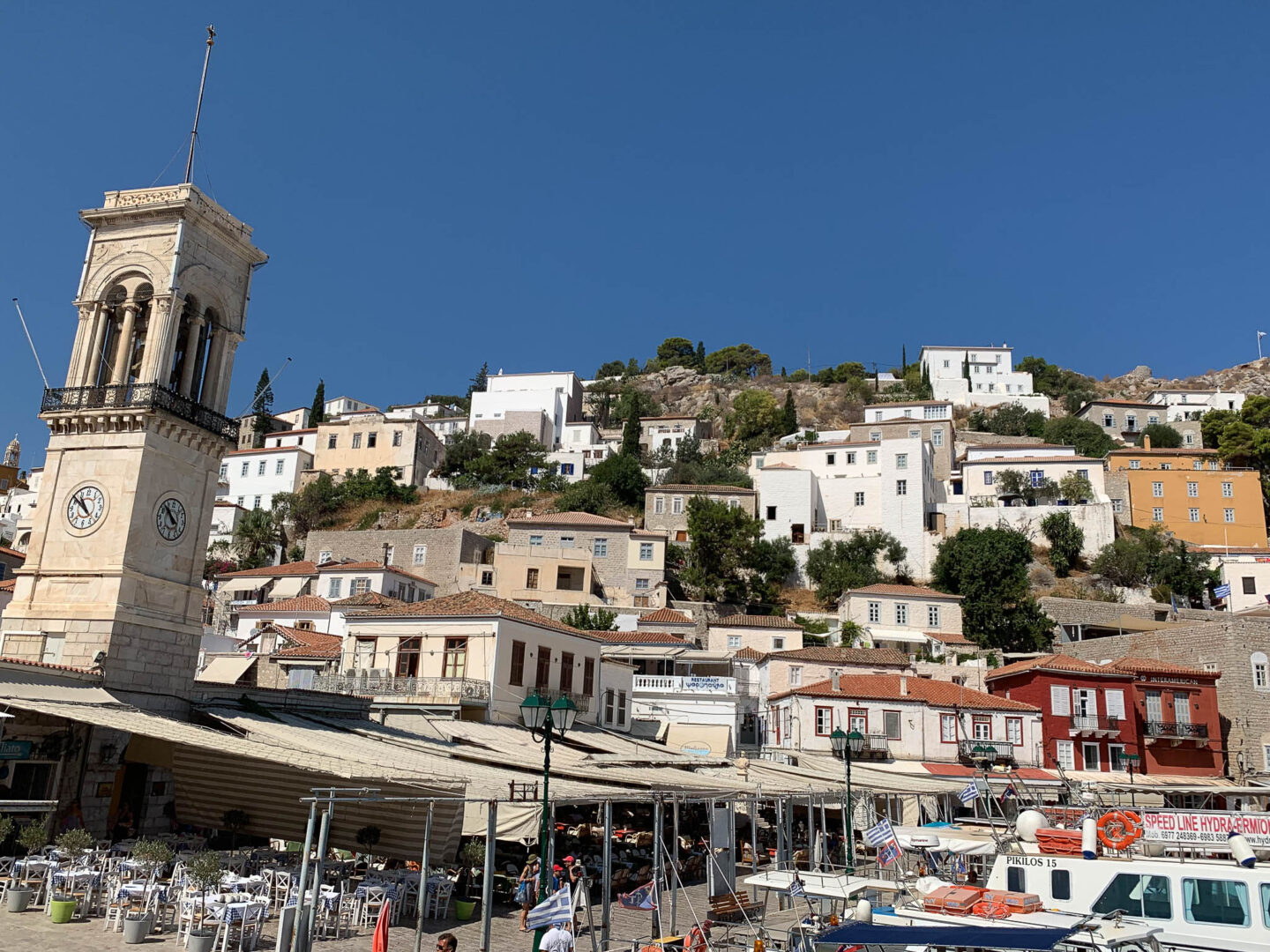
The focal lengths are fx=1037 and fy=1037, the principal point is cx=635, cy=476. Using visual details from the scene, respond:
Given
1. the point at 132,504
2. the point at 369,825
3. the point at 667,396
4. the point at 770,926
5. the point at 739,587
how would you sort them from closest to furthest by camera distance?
the point at 770,926
the point at 369,825
the point at 132,504
the point at 739,587
the point at 667,396

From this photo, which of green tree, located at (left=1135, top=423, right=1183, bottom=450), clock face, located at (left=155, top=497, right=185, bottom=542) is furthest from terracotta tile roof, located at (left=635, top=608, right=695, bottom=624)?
green tree, located at (left=1135, top=423, right=1183, bottom=450)

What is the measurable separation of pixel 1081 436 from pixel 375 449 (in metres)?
54.0

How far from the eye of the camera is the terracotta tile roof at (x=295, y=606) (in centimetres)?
4719

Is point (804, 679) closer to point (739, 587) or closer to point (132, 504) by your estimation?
point (739, 587)

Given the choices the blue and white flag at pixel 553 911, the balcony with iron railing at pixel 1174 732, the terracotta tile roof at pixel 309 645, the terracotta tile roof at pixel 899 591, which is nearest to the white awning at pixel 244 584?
the terracotta tile roof at pixel 309 645

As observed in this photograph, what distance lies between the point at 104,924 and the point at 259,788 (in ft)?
14.8

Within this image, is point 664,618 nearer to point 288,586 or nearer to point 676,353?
point 288,586

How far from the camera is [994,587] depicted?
54750 mm

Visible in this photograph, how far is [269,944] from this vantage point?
535 inches

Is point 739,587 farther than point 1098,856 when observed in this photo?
Yes

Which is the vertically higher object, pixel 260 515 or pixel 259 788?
pixel 260 515

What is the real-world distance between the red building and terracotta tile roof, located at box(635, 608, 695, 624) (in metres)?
15.0

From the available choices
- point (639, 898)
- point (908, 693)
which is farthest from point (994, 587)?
point (639, 898)

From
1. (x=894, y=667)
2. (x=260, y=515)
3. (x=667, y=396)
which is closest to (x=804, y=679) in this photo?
(x=894, y=667)
